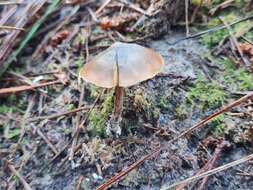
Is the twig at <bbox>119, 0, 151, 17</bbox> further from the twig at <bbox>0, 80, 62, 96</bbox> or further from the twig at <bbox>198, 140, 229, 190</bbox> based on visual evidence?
the twig at <bbox>198, 140, 229, 190</bbox>

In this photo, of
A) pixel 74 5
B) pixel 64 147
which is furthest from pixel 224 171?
pixel 74 5

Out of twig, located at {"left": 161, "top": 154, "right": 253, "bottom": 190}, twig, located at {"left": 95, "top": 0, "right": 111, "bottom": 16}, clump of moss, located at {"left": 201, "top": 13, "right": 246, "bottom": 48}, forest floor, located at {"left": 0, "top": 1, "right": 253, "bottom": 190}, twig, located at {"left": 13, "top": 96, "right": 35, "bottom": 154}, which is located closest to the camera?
twig, located at {"left": 161, "top": 154, "right": 253, "bottom": 190}

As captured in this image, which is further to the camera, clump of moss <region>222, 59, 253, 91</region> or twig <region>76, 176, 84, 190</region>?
clump of moss <region>222, 59, 253, 91</region>

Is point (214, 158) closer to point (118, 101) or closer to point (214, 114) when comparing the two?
point (214, 114)

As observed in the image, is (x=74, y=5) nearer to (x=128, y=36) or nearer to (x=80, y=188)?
(x=128, y=36)

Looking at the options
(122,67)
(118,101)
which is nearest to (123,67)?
(122,67)

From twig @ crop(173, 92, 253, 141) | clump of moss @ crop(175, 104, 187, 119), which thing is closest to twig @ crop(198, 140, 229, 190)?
twig @ crop(173, 92, 253, 141)
